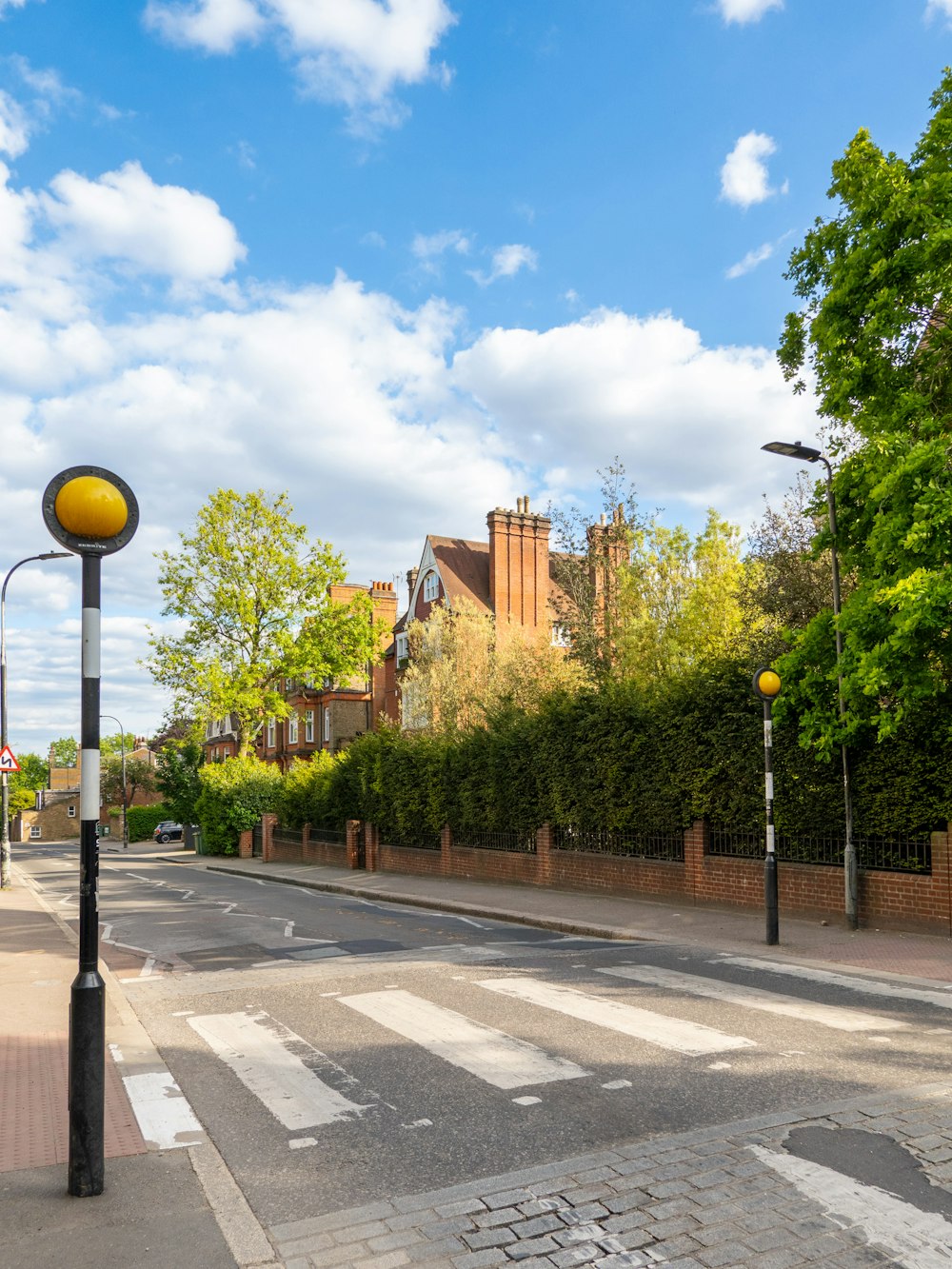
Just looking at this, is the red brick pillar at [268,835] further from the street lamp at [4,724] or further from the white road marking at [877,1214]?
the white road marking at [877,1214]

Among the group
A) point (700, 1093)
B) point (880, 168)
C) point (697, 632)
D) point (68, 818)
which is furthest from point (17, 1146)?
point (68, 818)

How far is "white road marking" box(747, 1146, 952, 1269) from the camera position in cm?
393

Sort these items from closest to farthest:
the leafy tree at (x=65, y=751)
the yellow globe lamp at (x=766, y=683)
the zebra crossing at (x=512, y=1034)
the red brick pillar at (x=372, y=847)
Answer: the zebra crossing at (x=512, y=1034) → the yellow globe lamp at (x=766, y=683) → the red brick pillar at (x=372, y=847) → the leafy tree at (x=65, y=751)

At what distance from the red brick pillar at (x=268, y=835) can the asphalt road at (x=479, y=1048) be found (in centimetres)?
2690

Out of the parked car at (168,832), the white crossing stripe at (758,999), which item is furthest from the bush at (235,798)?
the white crossing stripe at (758,999)

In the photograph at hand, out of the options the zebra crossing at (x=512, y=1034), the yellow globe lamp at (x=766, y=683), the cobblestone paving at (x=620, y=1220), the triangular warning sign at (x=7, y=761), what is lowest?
the zebra crossing at (x=512, y=1034)

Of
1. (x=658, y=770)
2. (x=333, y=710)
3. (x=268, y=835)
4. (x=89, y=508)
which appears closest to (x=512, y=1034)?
(x=89, y=508)

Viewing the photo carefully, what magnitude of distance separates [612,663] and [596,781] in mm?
11191

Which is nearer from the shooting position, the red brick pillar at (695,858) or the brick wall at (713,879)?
the brick wall at (713,879)

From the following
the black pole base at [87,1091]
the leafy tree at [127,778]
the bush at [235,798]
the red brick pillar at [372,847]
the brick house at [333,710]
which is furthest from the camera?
the leafy tree at [127,778]

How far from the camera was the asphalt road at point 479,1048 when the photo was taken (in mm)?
5191

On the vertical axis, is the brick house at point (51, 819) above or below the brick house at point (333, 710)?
below

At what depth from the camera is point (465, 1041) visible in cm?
735

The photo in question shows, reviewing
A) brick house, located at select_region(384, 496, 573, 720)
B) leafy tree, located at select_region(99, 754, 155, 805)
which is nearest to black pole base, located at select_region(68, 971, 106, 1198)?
brick house, located at select_region(384, 496, 573, 720)
